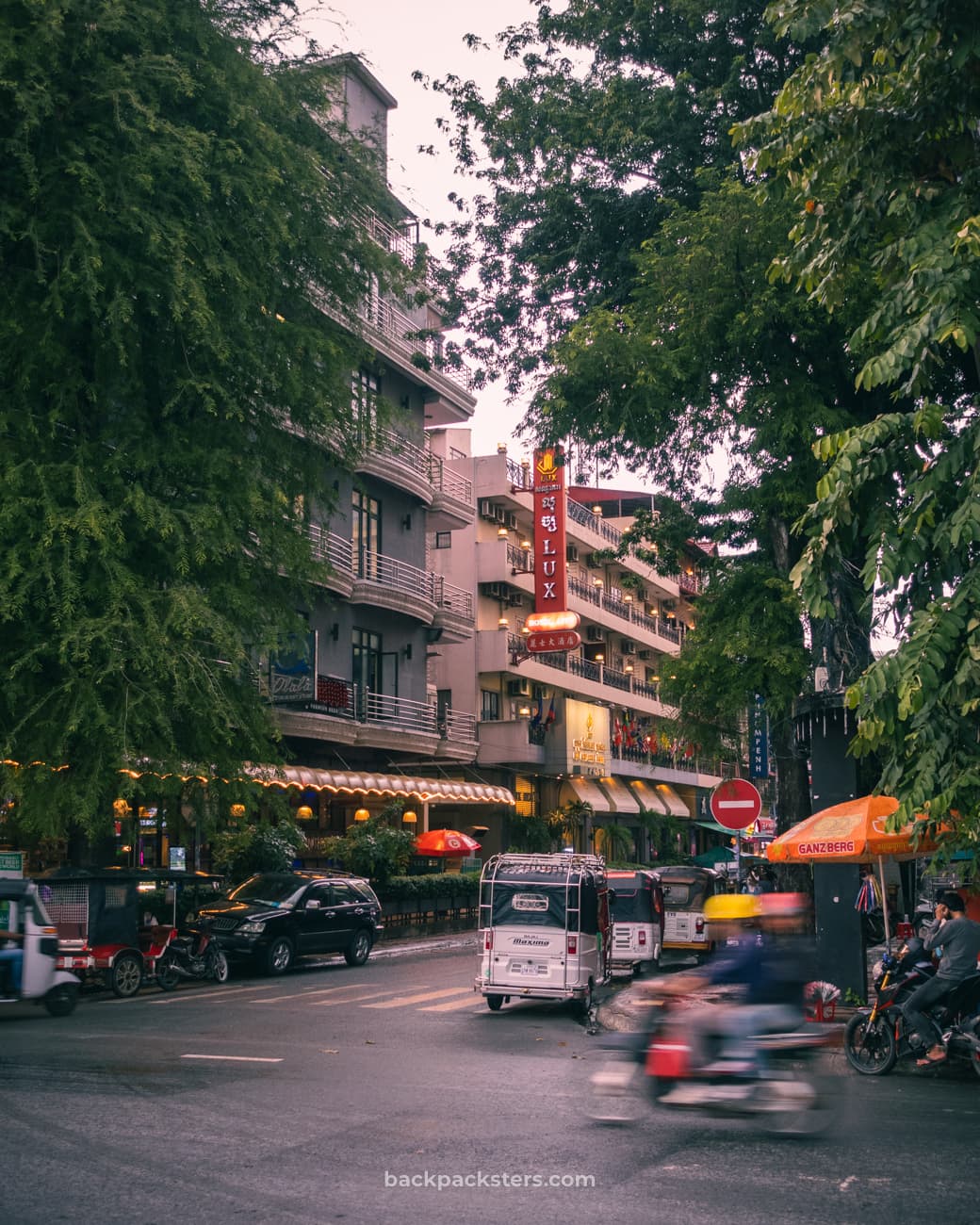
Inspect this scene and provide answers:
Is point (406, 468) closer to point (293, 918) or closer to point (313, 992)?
point (293, 918)

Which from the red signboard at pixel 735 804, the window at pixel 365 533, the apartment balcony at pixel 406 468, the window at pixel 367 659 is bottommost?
the red signboard at pixel 735 804

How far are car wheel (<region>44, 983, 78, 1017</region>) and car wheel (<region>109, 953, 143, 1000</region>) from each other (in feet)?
10.1

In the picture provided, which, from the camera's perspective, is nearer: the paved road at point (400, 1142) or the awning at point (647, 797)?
the paved road at point (400, 1142)

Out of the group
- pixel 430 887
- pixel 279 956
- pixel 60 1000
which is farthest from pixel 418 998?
pixel 430 887

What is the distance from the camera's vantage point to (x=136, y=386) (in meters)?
21.1

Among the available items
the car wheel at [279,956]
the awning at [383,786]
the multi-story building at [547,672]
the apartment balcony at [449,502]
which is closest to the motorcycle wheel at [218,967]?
the car wheel at [279,956]

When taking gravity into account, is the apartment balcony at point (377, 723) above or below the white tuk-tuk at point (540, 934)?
above

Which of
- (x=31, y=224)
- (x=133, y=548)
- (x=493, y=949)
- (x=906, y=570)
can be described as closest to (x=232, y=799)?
(x=133, y=548)

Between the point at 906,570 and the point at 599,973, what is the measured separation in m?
10.6

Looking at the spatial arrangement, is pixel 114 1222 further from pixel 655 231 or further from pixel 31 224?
pixel 655 231

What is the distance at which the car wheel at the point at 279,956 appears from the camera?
2466 cm

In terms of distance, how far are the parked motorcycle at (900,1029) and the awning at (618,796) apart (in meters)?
45.7

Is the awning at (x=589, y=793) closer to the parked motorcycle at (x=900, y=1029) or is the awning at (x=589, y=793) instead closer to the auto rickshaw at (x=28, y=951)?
the auto rickshaw at (x=28, y=951)

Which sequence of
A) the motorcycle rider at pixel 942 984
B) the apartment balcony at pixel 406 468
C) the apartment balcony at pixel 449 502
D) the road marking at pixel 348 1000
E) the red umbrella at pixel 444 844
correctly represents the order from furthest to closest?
the apartment balcony at pixel 449 502, the apartment balcony at pixel 406 468, the red umbrella at pixel 444 844, the road marking at pixel 348 1000, the motorcycle rider at pixel 942 984
